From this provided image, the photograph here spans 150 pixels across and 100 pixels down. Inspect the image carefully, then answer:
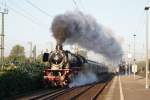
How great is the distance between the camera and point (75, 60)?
131 feet

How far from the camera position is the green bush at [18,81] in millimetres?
26188

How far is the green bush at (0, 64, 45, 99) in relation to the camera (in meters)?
26.2

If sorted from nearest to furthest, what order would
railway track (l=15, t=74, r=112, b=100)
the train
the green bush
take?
1. railway track (l=15, t=74, r=112, b=100)
2. the green bush
3. the train

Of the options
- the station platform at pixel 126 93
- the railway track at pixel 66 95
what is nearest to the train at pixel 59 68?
the station platform at pixel 126 93

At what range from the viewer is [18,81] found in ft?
96.5

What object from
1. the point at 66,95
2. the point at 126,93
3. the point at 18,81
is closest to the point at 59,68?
A: the point at 18,81

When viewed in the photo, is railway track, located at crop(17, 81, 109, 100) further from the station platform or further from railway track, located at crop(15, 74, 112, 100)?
the station platform

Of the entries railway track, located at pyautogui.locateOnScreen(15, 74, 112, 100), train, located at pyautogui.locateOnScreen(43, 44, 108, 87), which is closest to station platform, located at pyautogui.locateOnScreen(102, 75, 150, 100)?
railway track, located at pyautogui.locateOnScreen(15, 74, 112, 100)

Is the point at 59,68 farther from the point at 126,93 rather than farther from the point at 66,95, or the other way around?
the point at 66,95

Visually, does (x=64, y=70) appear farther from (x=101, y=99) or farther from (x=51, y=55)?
(x=101, y=99)

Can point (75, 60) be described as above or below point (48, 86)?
above

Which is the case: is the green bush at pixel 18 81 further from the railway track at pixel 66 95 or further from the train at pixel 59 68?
the railway track at pixel 66 95

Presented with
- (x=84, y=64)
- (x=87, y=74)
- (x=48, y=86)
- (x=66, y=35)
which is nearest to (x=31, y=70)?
(x=48, y=86)

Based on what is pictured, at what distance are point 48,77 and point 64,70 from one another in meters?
1.60
